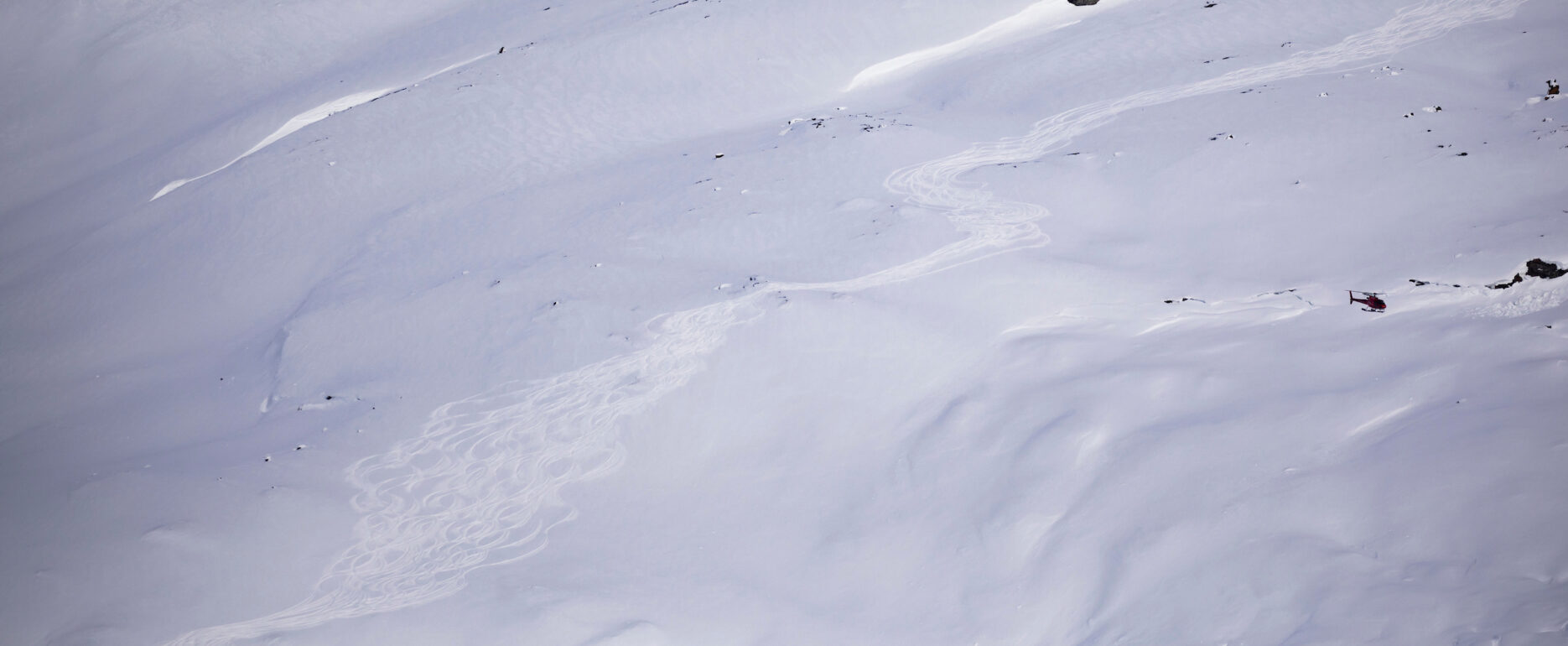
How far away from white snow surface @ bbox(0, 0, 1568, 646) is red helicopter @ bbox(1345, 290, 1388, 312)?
13 centimetres

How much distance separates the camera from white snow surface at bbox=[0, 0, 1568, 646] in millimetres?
5645

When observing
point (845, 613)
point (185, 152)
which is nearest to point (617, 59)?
point (185, 152)

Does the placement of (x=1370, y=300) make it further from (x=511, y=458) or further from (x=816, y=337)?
(x=511, y=458)

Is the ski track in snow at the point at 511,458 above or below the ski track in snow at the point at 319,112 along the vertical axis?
below

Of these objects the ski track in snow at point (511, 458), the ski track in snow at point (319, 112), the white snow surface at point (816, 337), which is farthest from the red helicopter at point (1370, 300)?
the ski track in snow at point (319, 112)

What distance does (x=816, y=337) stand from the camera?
8273 millimetres

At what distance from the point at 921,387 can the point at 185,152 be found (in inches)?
451

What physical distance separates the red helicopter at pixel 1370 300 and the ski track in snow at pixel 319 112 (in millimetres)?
12077

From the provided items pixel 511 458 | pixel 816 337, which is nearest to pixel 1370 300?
pixel 816 337

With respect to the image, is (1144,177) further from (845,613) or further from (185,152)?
(185,152)

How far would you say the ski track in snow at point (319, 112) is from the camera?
1273 cm

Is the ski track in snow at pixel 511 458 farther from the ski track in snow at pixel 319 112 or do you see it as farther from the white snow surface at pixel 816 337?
the ski track in snow at pixel 319 112

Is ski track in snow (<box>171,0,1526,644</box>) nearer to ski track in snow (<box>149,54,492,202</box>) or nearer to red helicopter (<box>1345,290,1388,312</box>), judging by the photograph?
red helicopter (<box>1345,290,1388,312</box>)

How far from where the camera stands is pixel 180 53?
15.1 m
